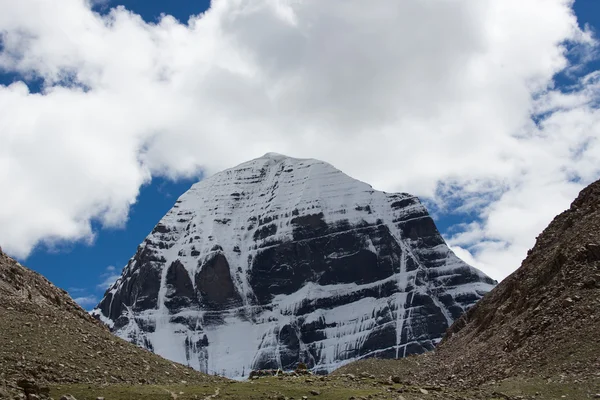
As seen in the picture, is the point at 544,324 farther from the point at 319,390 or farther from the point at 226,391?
the point at 226,391

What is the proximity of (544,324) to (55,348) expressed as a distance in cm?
3839

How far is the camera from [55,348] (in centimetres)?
5859

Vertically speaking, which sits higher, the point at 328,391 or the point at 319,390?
the point at 319,390

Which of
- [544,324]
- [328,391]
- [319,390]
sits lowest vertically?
[328,391]

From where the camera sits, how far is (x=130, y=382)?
5750 centimetres

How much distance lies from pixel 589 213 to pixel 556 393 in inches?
1482

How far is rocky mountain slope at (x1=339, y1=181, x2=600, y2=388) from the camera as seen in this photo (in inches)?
2484

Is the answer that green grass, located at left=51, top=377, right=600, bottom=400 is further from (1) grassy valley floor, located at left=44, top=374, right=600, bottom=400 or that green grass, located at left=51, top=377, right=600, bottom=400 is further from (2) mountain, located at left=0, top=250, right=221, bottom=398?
(2) mountain, located at left=0, top=250, right=221, bottom=398

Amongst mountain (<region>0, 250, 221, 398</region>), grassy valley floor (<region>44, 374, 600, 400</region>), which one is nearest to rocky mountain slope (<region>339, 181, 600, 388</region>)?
grassy valley floor (<region>44, 374, 600, 400</region>)

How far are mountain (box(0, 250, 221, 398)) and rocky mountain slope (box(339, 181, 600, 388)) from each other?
2416 centimetres

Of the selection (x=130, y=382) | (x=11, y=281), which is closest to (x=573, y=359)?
(x=130, y=382)

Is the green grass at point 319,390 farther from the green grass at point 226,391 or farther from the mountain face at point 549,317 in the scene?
the mountain face at point 549,317

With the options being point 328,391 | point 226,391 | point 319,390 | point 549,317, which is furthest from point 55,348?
point 549,317

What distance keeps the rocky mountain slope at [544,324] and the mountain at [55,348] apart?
24.2 meters
